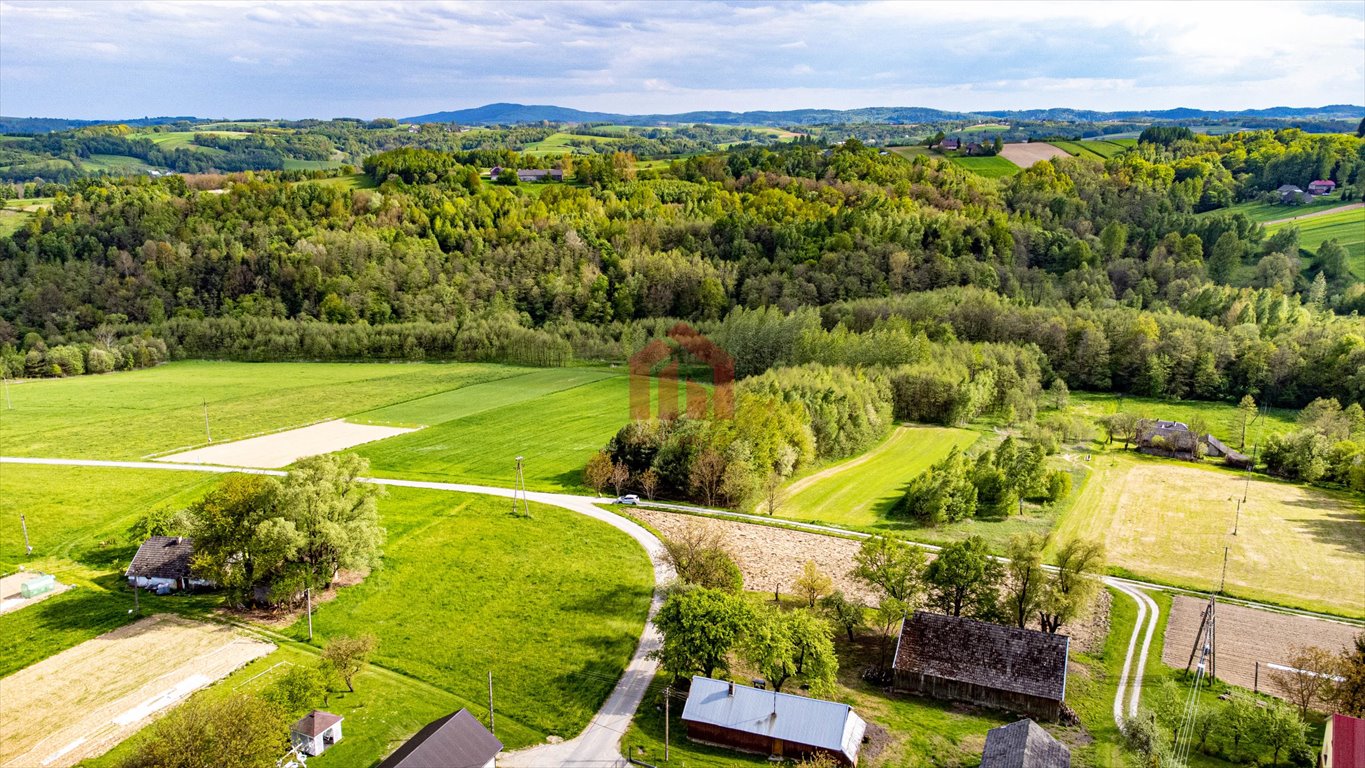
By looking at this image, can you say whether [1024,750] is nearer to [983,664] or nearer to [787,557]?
[983,664]

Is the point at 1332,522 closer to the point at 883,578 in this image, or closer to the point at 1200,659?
the point at 1200,659

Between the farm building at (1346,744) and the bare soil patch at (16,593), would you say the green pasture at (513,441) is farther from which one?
the farm building at (1346,744)

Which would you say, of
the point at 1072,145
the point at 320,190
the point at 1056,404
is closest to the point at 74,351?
the point at 320,190

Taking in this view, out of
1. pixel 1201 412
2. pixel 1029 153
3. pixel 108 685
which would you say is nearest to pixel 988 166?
pixel 1029 153

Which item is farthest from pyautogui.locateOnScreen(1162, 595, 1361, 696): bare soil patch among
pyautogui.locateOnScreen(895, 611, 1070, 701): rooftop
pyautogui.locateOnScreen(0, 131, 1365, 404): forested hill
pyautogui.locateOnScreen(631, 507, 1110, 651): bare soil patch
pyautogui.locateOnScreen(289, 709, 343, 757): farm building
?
pyautogui.locateOnScreen(0, 131, 1365, 404): forested hill

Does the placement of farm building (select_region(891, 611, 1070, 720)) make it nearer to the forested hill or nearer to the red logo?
the red logo

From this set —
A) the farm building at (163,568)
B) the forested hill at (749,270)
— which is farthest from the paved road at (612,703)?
the forested hill at (749,270)
